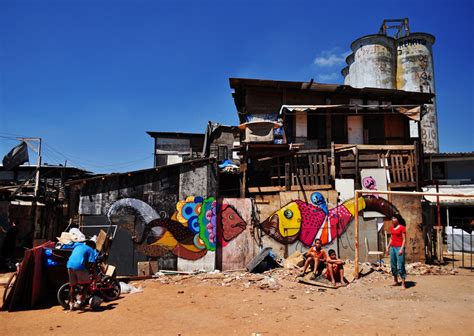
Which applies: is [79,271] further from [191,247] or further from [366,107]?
[366,107]

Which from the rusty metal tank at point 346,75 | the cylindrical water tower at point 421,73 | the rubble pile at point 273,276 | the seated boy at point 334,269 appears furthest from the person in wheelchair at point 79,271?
the rusty metal tank at point 346,75

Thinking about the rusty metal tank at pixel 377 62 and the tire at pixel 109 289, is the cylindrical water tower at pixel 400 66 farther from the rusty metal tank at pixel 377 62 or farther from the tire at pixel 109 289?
the tire at pixel 109 289

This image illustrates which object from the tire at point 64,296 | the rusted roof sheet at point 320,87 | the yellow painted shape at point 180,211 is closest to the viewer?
the tire at point 64,296

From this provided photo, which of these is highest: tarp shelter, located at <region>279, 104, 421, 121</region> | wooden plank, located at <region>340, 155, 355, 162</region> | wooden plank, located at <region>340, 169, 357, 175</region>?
tarp shelter, located at <region>279, 104, 421, 121</region>

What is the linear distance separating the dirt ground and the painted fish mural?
1.91 meters

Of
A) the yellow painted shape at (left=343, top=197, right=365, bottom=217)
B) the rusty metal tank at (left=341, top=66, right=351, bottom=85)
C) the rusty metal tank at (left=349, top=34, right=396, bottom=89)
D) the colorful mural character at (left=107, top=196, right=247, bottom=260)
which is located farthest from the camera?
the rusty metal tank at (left=341, top=66, right=351, bottom=85)

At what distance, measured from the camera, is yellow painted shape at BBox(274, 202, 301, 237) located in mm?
12867

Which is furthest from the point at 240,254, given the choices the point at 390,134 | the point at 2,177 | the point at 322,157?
the point at 2,177

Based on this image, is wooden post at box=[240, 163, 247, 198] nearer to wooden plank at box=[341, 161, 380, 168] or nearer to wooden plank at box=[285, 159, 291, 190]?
wooden plank at box=[285, 159, 291, 190]

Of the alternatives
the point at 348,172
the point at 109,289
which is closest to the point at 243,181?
the point at 348,172

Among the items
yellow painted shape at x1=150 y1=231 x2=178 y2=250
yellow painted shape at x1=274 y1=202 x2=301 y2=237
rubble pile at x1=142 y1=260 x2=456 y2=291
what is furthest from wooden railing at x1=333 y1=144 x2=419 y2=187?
yellow painted shape at x1=150 y1=231 x2=178 y2=250

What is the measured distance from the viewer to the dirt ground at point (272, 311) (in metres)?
6.06

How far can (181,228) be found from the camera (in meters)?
12.1

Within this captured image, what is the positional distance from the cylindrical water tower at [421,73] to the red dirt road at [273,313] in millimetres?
20425
